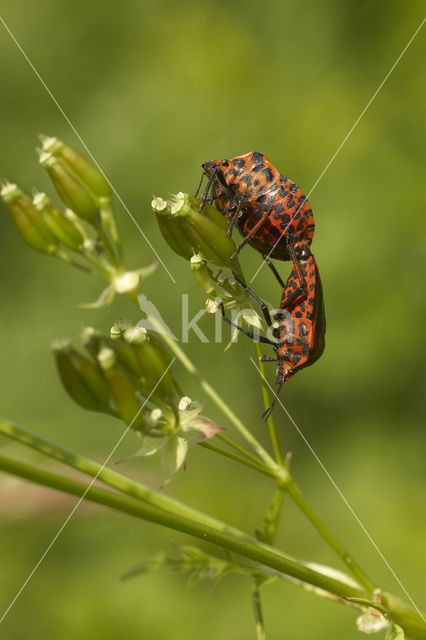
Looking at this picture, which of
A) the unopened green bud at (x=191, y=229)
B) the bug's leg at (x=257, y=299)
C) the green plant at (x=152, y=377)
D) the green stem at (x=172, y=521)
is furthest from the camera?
the bug's leg at (x=257, y=299)

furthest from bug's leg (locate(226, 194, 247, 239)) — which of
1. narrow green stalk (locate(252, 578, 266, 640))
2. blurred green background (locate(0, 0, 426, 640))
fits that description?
blurred green background (locate(0, 0, 426, 640))

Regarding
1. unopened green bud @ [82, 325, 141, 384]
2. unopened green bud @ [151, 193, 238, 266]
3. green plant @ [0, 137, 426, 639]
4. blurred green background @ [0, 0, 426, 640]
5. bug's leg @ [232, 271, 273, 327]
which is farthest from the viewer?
blurred green background @ [0, 0, 426, 640]

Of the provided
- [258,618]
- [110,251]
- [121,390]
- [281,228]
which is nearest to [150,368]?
[121,390]

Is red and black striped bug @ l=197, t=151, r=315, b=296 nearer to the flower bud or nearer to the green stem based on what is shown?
the flower bud


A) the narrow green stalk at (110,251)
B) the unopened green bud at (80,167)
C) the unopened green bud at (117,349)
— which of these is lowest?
the unopened green bud at (117,349)

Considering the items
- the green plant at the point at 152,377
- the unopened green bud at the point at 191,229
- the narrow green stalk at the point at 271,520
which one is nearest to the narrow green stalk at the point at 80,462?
the green plant at the point at 152,377

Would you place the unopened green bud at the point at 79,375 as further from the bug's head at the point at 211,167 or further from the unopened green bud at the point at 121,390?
the bug's head at the point at 211,167

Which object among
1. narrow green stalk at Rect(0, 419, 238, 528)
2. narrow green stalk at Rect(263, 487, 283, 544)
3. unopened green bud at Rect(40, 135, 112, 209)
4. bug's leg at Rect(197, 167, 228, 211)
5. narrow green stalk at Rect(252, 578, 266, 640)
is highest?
bug's leg at Rect(197, 167, 228, 211)

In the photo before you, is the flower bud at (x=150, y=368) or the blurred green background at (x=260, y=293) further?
the blurred green background at (x=260, y=293)
